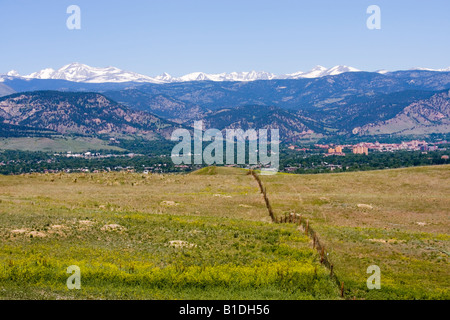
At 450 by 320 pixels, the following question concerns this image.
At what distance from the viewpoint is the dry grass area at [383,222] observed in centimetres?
3247

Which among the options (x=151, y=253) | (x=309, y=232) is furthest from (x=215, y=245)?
(x=309, y=232)

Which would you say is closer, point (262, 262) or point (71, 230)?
point (262, 262)

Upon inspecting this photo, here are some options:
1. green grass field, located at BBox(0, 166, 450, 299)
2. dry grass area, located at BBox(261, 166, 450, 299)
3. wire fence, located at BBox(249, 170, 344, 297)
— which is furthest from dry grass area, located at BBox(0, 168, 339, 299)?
dry grass area, located at BBox(261, 166, 450, 299)

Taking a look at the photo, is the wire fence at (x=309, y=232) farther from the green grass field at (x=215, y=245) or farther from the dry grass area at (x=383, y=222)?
the dry grass area at (x=383, y=222)

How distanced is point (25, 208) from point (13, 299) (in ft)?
97.4

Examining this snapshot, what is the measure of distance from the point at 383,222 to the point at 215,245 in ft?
94.0

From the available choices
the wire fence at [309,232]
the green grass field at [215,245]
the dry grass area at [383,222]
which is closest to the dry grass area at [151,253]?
the green grass field at [215,245]

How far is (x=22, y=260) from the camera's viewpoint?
102ft

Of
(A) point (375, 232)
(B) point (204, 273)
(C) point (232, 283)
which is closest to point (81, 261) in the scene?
(B) point (204, 273)

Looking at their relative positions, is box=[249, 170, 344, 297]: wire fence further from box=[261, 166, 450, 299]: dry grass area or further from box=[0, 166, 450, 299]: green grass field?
box=[261, 166, 450, 299]: dry grass area

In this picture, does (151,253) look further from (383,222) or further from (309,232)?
(383,222)

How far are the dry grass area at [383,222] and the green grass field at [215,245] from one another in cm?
16

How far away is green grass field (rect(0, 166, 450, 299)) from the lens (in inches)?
1157
